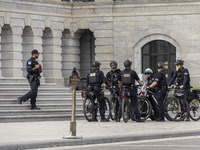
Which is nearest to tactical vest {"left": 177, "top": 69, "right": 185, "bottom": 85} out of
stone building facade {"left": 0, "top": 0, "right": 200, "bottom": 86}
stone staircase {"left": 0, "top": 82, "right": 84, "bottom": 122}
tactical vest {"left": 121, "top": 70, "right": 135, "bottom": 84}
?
tactical vest {"left": 121, "top": 70, "right": 135, "bottom": 84}

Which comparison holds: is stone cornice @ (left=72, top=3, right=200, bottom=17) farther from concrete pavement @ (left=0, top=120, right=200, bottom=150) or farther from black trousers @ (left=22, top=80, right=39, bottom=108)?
concrete pavement @ (left=0, top=120, right=200, bottom=150)

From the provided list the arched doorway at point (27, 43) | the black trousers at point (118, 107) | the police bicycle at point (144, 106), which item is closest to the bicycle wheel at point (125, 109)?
the black trousers at point (118, 107)

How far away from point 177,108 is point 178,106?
4.1 inches

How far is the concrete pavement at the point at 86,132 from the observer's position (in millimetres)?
15773

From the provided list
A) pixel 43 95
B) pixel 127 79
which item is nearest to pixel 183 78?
pixel 127 79

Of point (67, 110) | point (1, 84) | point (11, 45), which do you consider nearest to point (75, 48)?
point (11, 45)

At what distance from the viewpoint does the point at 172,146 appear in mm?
15562

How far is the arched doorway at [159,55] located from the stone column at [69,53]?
12.7 ft

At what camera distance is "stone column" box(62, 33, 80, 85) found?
41.3 metres

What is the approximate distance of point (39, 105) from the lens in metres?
25.2

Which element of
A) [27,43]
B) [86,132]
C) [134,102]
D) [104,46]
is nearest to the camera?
[86,132]

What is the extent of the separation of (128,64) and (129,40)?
18.2 metres

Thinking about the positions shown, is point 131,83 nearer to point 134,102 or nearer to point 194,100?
point 134,102

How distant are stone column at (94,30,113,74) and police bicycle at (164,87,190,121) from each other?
17882 millimetres
